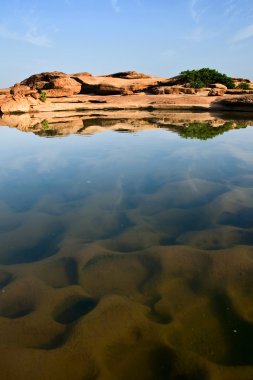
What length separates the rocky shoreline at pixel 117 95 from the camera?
77.3ft

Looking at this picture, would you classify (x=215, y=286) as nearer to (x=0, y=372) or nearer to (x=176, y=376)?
(x=176, y=376)

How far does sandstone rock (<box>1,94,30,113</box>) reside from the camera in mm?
24345

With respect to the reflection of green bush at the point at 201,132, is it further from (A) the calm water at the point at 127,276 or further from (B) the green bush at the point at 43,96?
(B) the green bush at the point at 43,96

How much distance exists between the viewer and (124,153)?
8508 mm

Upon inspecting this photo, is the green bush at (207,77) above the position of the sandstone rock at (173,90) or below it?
above

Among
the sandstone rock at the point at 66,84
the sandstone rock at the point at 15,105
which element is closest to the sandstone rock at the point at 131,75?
the sandstone rock at the point at 66,84

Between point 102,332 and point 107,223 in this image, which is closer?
point 102,332

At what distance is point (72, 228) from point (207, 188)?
2324 millimetres

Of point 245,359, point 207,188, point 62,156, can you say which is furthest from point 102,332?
point 62,156

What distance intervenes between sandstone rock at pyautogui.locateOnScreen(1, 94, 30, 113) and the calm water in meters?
19.8

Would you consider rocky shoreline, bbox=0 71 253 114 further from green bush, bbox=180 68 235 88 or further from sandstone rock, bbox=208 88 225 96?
green bush, bbox=180 68 235 88

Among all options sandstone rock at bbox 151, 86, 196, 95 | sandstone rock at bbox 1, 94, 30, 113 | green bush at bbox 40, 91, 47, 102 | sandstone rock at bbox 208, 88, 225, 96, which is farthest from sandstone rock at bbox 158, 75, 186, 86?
sandstone rock at bbox 1, 94, 30, 113

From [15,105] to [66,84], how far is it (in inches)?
270

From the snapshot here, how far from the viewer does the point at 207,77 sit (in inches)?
1184
